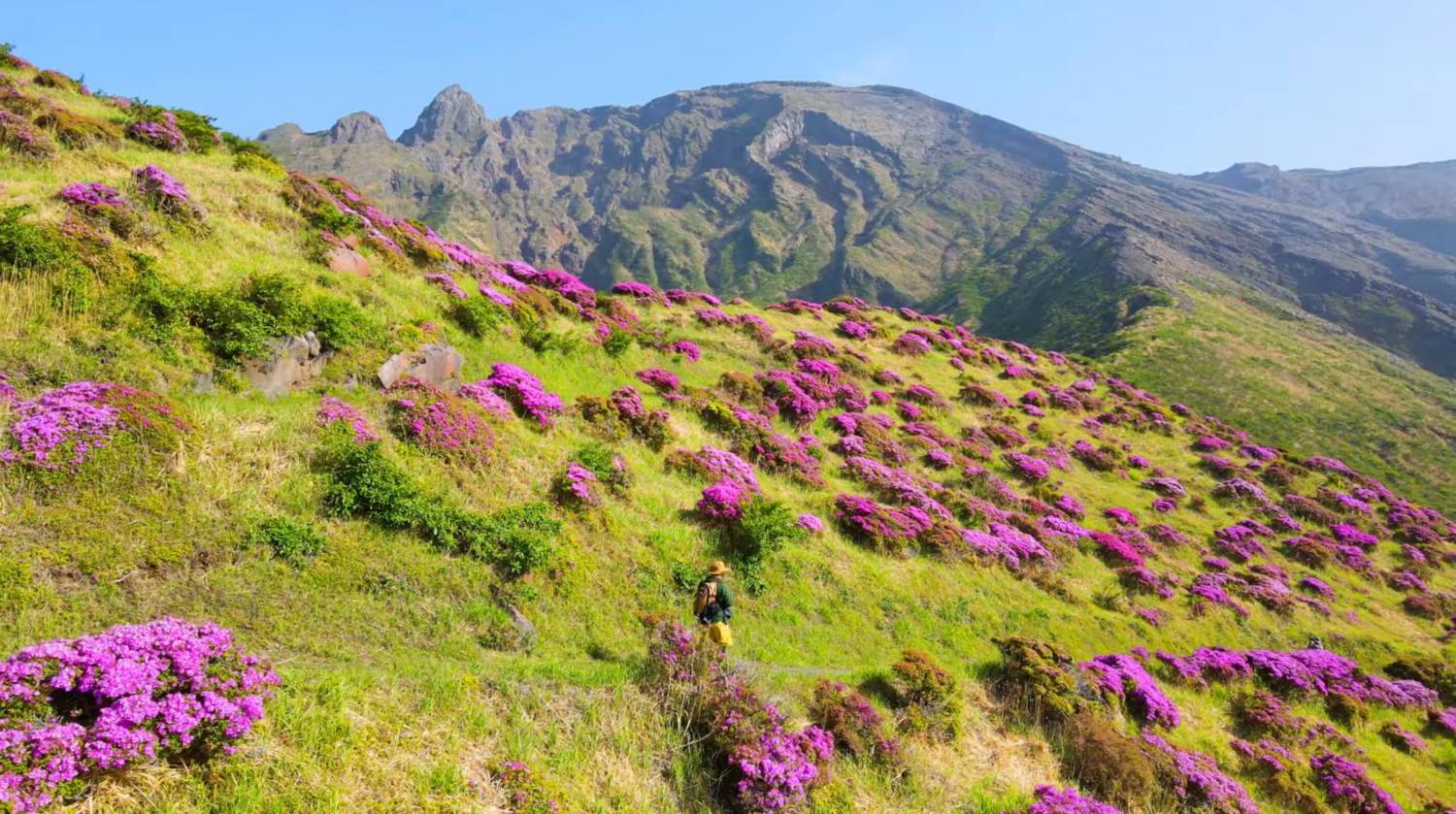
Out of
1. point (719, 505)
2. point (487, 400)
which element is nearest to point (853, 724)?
point (719, 505)

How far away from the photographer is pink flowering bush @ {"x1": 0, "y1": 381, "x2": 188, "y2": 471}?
30.1 feet

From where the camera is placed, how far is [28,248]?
473 inches

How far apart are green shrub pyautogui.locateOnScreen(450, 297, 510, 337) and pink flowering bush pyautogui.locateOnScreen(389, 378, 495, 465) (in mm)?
5457

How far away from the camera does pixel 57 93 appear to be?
942 inches

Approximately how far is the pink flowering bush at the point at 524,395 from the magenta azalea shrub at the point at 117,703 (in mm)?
11567

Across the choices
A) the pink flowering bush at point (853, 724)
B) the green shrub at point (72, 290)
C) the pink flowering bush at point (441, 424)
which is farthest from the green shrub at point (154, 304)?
the pink flowering bush at point (853, 724)

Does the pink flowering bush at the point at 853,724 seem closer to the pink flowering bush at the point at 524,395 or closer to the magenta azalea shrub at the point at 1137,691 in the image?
the magenta azalea shrub at the point at 1137,691

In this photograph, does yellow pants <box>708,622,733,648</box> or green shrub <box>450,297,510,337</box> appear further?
green shrub <box>450,297,510,337</box>

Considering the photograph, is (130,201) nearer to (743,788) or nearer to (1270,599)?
(743,788)

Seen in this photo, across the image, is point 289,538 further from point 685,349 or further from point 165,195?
point 685,349

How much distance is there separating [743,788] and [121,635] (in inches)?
278

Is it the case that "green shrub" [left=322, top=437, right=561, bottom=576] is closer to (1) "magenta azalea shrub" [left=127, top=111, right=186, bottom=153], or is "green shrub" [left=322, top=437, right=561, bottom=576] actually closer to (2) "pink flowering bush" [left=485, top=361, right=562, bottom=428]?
(2) "pink flowering bush" [left=485, top=361, right=562, bottom=428]

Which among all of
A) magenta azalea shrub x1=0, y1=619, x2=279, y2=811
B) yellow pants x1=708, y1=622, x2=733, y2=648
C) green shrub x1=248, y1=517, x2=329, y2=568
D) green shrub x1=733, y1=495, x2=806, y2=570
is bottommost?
green shrub x1=733, y1=495, x2=806, y2=570

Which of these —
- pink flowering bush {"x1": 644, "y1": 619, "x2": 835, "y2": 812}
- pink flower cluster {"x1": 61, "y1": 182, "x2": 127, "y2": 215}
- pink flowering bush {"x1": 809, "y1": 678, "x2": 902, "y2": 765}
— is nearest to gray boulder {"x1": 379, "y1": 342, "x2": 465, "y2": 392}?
pink flower cluster {"x1": 61, "y1": 182, "x2": 127, "y2": 215}
